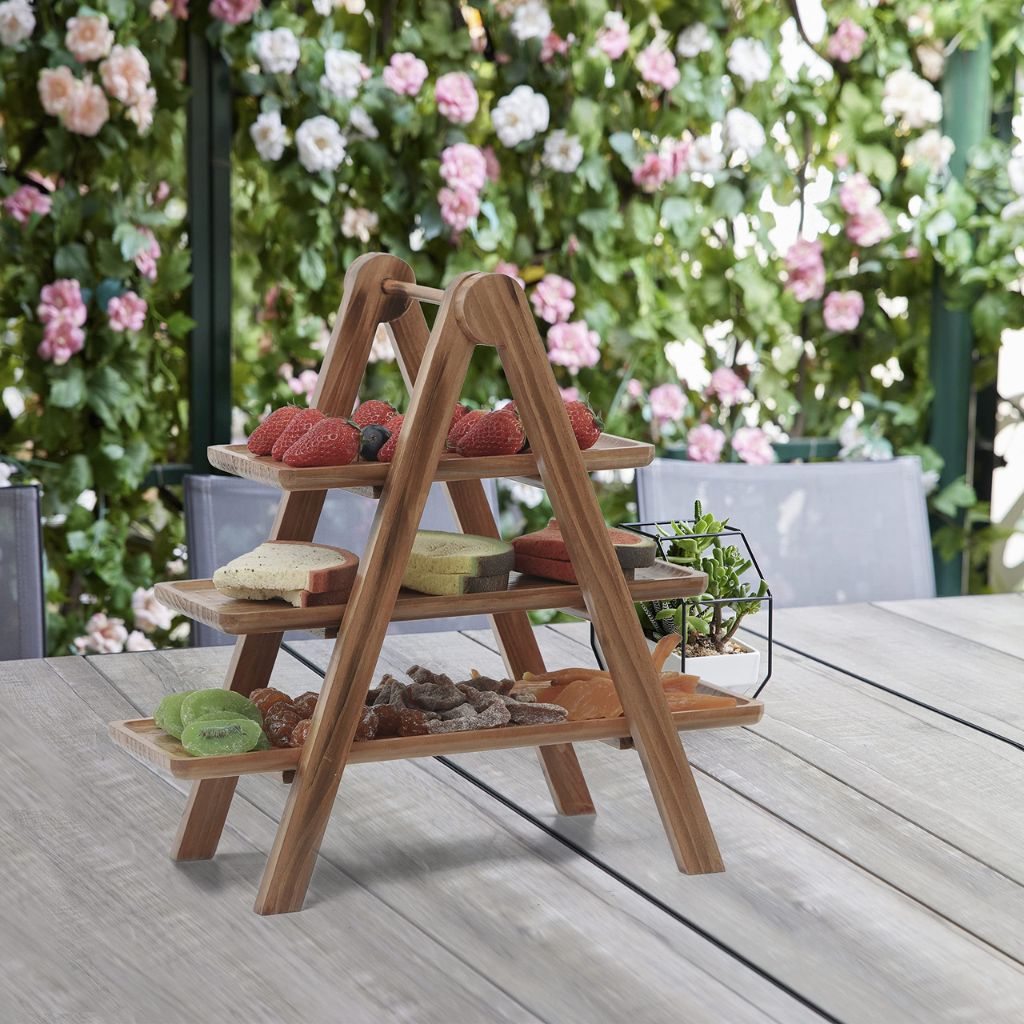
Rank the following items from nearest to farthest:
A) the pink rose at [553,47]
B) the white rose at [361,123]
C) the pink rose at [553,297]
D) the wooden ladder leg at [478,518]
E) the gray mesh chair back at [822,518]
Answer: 1. the wooden ladder leg at [478,518]
2. the gray mesh chair back at [822,518]
3. the white rose at [361,123]
4. the pink rose at [553,47]
5. the pink rose at [553,297]

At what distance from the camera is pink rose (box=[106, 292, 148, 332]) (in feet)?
9.15

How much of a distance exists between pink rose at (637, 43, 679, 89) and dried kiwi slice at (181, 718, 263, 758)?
2305mm

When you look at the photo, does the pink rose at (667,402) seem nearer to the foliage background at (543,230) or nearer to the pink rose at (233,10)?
the foliage background at (543,230)

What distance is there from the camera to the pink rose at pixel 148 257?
279 cm

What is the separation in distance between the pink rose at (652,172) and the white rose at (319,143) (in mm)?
652

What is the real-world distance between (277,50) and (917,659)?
1.65 m

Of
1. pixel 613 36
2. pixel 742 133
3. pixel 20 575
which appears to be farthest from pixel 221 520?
pixel 742 133

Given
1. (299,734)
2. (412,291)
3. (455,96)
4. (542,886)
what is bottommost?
(542,886)

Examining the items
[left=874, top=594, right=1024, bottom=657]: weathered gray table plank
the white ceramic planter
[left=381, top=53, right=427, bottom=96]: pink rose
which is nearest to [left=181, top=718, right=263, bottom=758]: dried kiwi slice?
the white ceramic planter

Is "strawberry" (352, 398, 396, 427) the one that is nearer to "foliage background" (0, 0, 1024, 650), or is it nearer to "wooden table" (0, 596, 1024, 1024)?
"wooden table" (0, 596, 1024, 1024)

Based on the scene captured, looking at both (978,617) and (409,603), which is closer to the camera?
(409,603)

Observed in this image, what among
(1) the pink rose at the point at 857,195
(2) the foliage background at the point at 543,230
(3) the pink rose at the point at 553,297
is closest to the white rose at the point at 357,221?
(2) the foliage background at the point at 543,230

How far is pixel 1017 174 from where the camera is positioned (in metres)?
3.30

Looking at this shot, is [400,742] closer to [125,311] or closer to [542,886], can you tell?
[542,886]
